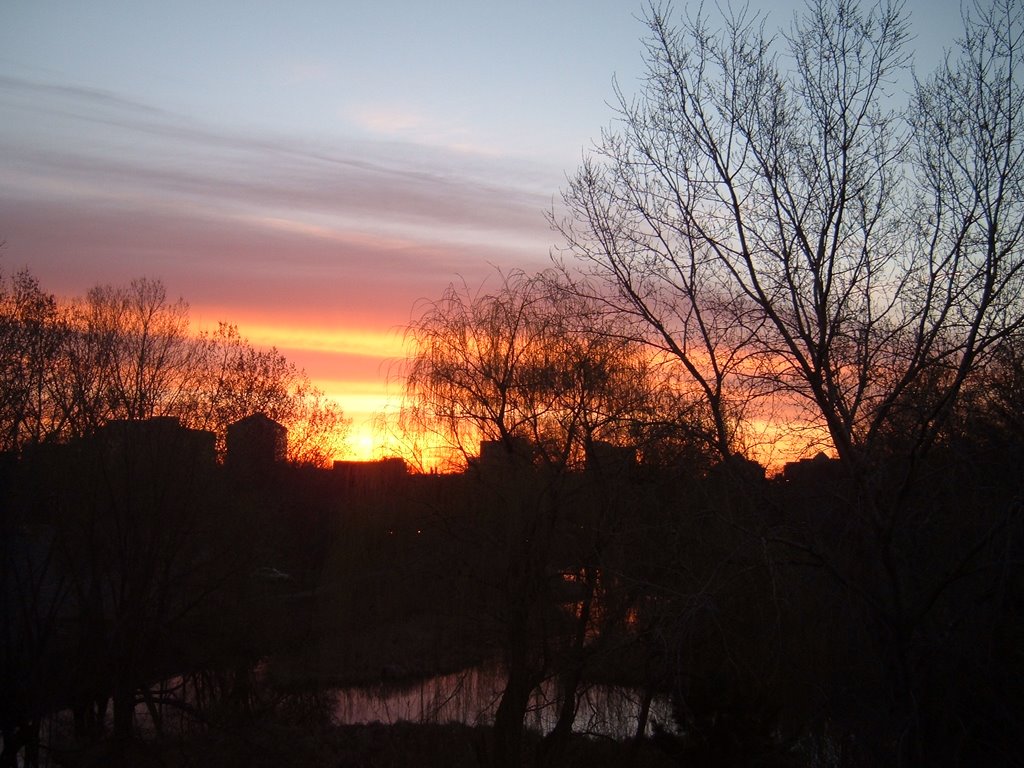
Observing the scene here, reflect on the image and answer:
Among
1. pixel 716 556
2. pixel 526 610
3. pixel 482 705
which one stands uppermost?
pixel 716 556

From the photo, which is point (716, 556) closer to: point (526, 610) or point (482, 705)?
point (526, 610)

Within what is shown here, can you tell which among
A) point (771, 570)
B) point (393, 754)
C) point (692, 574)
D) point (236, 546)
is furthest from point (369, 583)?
point (771, 570)

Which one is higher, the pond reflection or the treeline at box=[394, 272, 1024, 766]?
the treeline at box=[394, 272, 1024, 766]

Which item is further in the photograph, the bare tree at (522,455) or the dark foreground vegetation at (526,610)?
the bare tree at (522,455)

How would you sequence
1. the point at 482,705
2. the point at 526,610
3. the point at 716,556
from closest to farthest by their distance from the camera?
1. the point at 716,556
2. the point at 526,610
3. the point at 482,705

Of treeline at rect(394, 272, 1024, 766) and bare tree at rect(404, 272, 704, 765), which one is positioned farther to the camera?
bare tree at rect(404, 272, 704, 765)

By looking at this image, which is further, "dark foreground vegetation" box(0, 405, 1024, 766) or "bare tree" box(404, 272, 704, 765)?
"bare tree" box(404, 272, 704, 765)

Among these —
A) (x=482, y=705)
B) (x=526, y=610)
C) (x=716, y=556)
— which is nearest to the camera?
(x=716, y=556)

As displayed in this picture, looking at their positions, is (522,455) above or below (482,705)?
above

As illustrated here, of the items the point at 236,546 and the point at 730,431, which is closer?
the point at 730,431

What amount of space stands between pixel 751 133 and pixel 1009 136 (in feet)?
7.67

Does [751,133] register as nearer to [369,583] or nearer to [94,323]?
[94,323]

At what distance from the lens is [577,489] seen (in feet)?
46.2

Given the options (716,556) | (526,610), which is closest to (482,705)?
(526,610)
